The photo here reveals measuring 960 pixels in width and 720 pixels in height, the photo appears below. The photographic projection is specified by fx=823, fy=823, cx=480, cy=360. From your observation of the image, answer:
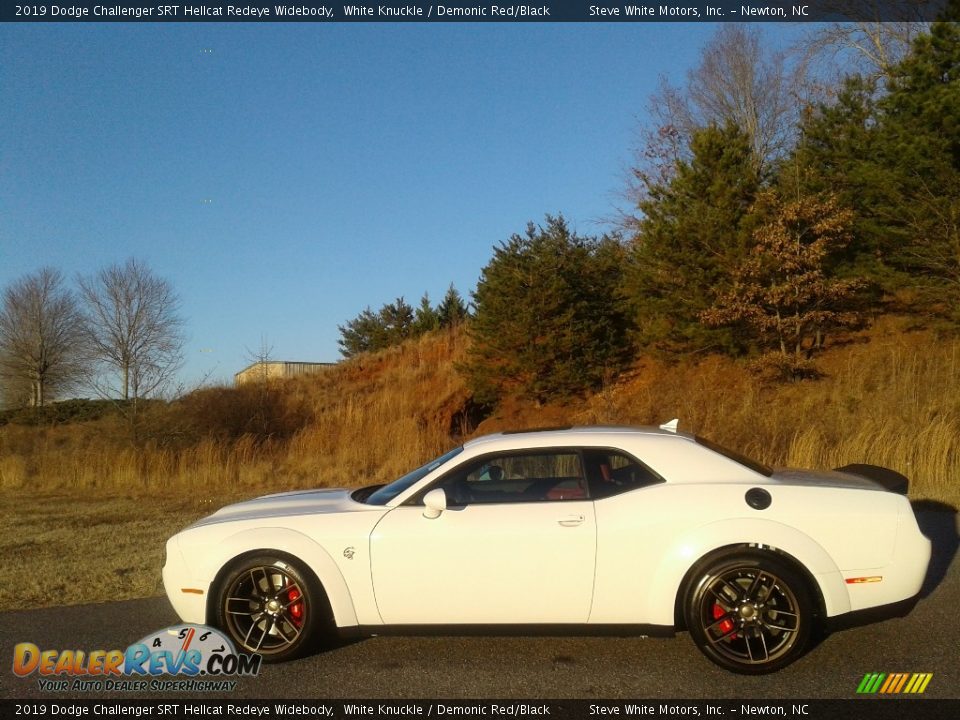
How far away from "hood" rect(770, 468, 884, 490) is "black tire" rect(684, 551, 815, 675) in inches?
25.1

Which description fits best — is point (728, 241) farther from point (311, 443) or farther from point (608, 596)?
point (608, 596)

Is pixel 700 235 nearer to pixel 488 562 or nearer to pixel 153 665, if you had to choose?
pixel 488 562

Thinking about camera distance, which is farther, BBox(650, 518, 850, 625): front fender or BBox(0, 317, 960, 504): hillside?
BBox(0, 317, 960, 504): hillside

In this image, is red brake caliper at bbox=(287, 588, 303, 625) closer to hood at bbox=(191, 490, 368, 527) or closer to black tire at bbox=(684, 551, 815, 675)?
hood at bbox=(191, 490, 368, 527)

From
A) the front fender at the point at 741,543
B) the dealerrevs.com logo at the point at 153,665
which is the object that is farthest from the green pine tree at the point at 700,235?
the dealerrevs.com logo at the point at 153,665

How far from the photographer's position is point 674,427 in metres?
5.90

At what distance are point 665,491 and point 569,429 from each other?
92 centimetres

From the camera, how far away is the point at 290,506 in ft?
18.3

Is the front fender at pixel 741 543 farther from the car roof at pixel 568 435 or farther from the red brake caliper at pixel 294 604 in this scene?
the red brake caliper at pixel 294 604

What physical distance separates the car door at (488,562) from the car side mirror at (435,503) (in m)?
0.04

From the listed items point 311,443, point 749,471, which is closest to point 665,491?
point 749,471

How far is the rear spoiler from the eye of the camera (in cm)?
520

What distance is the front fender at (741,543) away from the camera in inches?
186

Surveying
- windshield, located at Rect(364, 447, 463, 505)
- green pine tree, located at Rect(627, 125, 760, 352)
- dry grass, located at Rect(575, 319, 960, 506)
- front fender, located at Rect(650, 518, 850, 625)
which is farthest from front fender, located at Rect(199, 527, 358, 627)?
green pine tree, located at Rect(627, 125, 760, 352)
